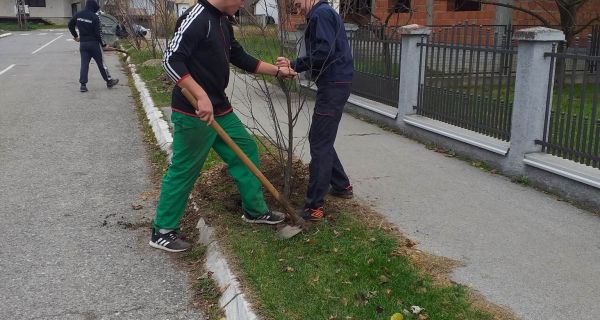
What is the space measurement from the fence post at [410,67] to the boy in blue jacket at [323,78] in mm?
3311

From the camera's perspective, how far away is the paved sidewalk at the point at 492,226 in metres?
3.69

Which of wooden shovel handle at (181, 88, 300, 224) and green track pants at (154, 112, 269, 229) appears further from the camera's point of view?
green track pants at (154, 112, 269, 229)

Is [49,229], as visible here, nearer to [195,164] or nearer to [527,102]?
[195,164]

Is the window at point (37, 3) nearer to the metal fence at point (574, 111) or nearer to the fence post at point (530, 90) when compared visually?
the fence post at point (530, 90)

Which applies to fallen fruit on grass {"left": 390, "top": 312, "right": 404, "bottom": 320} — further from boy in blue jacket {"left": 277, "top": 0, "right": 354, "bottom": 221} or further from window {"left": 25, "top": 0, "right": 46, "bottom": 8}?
window {"left": 25, "top": 0, "right": 46, "bottom": 8}

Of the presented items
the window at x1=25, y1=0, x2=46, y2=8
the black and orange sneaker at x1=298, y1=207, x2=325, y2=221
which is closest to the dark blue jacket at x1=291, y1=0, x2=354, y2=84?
the black and orange sneaker at x1=298, y1=207, x2=325, y2=221

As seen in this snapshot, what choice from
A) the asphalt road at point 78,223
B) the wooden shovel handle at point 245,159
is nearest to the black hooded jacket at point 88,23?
the asphalt road at point 78,223

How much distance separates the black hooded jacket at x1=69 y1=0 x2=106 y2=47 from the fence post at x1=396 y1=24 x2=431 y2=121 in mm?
8073

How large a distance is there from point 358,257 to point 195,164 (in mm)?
1328

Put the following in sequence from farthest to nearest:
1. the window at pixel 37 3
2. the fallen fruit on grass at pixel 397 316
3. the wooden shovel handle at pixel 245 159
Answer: the window at pixel 37 3 → the wooden shovel handle at pixel 245 159 → the fallen fruit on grass at pixel 397 316

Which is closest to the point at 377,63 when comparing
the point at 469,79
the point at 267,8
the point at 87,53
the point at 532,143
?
the point at 469,79

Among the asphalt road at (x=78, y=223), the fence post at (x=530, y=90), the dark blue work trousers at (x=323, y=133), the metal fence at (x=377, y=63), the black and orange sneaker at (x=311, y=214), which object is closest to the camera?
the asphalt road at (x=78, y=223)

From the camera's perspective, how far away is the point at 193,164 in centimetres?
448

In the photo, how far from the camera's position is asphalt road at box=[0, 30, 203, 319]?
3943 millimetres
